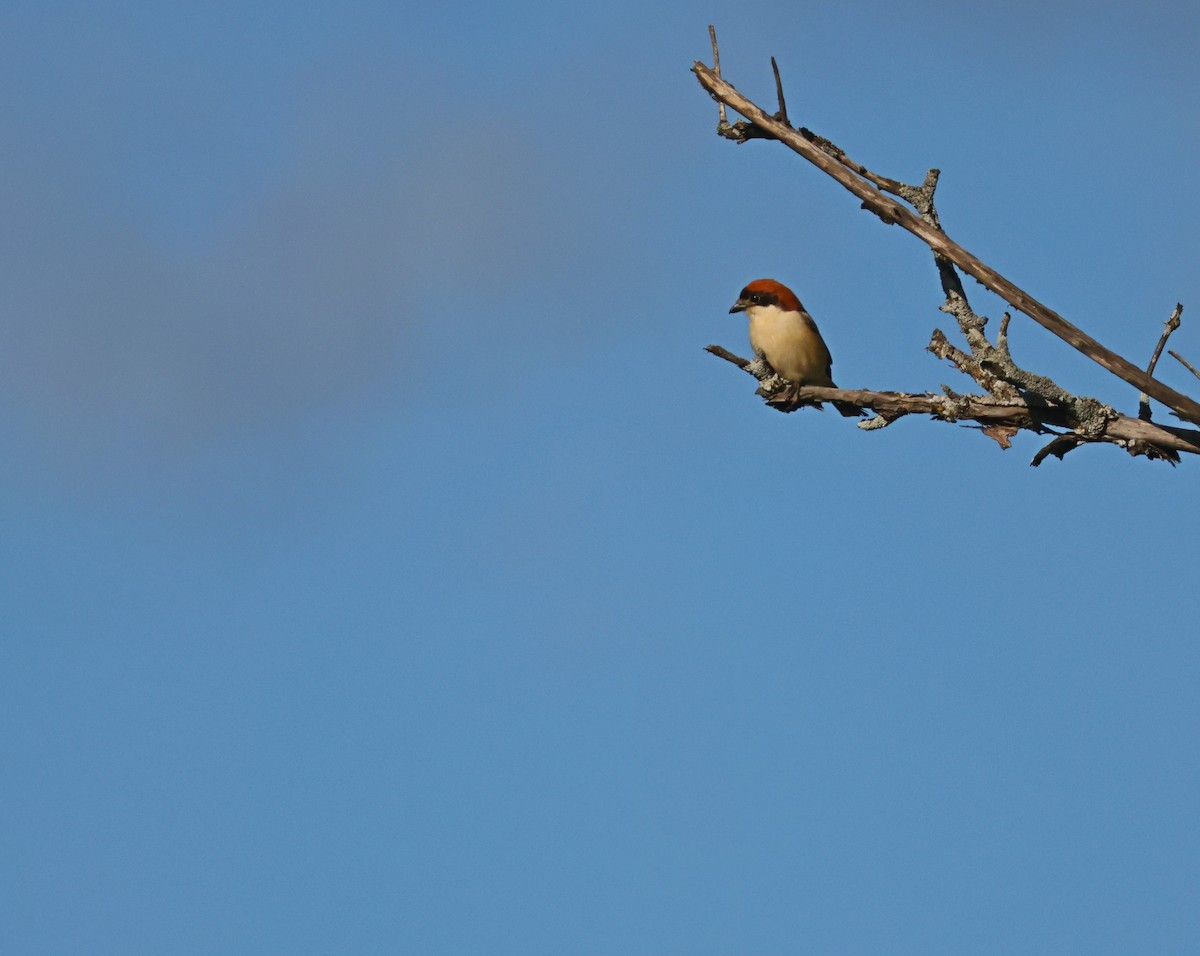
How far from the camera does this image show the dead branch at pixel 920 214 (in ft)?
22.2

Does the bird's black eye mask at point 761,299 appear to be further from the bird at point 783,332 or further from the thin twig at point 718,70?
the thin twig at point 718,70

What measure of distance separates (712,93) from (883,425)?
2.20 metres

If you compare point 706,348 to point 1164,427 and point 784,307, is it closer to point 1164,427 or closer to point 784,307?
point 1164,427

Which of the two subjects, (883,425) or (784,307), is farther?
(784,307)

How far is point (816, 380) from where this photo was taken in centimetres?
1267

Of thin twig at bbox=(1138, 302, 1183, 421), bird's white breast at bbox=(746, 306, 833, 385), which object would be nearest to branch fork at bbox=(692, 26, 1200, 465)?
thin twig at bbox=(1138, 302, 1183, 421)

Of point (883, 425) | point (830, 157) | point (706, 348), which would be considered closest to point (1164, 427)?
point (883, 425)

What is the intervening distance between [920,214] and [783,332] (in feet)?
14.6

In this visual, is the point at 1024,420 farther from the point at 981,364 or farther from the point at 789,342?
the point at 789,342

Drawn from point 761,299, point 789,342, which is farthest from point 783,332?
Result: point 761,299

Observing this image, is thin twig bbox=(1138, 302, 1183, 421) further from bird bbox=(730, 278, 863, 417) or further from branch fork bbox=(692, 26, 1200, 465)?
bird bbox=(730, 278, 863, 417)

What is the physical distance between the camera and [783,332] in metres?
12.2

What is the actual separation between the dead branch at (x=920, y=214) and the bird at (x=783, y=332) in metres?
4.01

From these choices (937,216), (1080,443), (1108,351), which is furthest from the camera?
(937,216)
